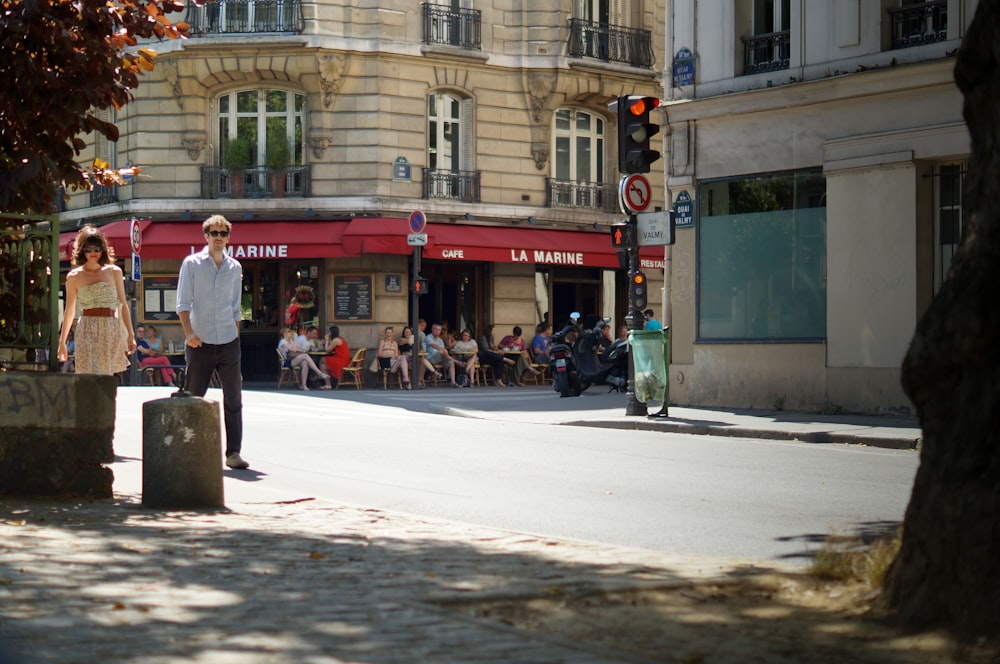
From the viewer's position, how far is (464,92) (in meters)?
33.0

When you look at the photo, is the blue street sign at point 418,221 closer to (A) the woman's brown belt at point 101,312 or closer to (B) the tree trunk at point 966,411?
(A) the woman's brown belt at point 101,312

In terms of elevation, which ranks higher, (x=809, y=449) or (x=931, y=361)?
(x=931, y=361)

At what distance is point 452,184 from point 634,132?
52.4 ft

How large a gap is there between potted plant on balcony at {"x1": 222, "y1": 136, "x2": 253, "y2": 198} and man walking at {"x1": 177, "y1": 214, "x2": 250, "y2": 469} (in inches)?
843

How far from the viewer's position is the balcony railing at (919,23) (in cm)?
1772

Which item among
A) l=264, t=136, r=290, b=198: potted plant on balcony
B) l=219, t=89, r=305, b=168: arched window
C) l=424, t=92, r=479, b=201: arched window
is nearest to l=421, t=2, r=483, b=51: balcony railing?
l=424, t=92, r=479, b=201: arched window

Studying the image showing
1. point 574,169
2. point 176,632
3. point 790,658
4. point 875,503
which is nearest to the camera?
point 790,658

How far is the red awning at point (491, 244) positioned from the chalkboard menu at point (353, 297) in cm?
117

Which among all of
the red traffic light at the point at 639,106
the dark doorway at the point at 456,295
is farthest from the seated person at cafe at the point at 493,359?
the red traffic light at the point at 639,106

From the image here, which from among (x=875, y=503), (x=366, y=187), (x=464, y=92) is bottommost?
(x=875, y=503)

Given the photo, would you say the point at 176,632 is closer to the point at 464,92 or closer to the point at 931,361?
the point at 931,361

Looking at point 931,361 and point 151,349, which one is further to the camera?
point 151,349

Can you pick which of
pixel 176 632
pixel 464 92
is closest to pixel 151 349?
pixel 464 92

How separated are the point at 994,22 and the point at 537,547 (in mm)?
3236
